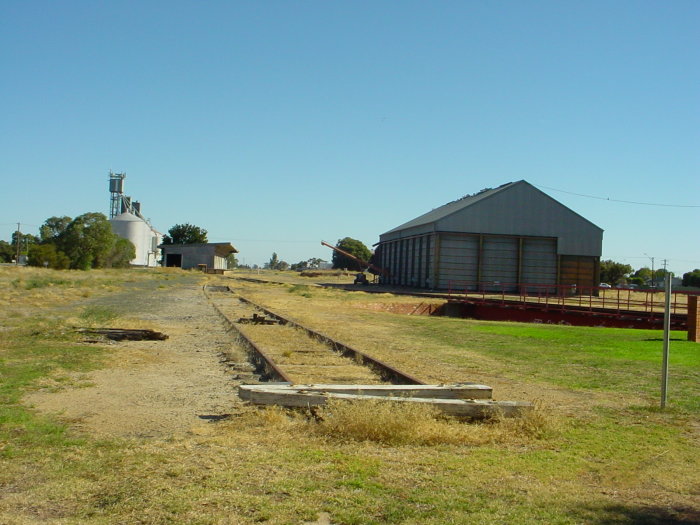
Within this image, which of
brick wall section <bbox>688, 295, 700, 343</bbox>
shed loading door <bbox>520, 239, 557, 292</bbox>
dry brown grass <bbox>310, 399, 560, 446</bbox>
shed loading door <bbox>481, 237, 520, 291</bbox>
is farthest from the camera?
shed loading door <bbox>520, 239, 557, 292</bbox>

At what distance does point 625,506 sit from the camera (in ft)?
16.0

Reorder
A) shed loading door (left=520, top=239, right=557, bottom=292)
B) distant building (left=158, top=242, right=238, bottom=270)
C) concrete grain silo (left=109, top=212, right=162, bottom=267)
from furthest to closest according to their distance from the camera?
concrete grain silo (left=109, top=212, right=162, bottom=267) → distant building (left=158, top=242, right=238, bottom=270) → shed loading door (left=520, top=239, right=557, bottom=292)

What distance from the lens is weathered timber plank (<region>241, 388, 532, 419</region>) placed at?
285 inches

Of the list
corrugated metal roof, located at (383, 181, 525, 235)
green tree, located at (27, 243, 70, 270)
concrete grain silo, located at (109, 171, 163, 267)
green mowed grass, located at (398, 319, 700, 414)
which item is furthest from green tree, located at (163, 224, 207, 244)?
green mowed grass, located at (398, 319, 700, 414)

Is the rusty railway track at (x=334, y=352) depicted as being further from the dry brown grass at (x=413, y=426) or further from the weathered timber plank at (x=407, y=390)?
the dry brown grass at (x=413, y=426)

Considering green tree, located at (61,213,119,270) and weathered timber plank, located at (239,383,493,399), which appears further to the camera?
green tree, located at (61,213,119,270)

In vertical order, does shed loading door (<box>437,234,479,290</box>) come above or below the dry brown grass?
above

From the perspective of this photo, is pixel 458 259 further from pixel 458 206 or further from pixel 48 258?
pixel 48 258

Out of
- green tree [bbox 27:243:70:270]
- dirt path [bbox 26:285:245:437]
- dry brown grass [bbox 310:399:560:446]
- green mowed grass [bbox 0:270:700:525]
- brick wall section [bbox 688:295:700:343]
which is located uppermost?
green tree [bbox 27:243:70:270]

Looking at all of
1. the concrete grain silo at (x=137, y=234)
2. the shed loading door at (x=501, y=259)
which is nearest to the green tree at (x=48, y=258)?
the concrete grain silo at (x=137, y=234)

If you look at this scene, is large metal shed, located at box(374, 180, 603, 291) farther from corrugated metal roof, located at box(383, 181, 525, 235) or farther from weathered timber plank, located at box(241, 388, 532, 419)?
weathered timber plank, located at box(241, 388, 532, 419)

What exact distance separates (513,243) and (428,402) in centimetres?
4990

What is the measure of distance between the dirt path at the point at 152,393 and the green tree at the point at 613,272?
375 ft

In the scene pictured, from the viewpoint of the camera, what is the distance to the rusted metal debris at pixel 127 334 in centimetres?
1545
